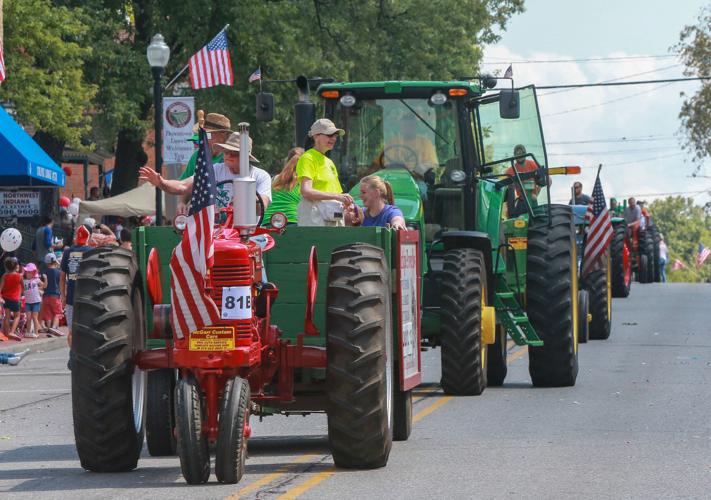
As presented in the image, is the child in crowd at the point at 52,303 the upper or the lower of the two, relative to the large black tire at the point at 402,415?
upper

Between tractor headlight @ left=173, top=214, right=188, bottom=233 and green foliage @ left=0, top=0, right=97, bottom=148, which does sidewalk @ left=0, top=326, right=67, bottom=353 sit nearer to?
green foliage @ left=0, top=0, right=97, bottom=148

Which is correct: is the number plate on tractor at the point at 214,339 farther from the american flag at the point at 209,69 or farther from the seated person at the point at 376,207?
the american flag at the point at 209,69

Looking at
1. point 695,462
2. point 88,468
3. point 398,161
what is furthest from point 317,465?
point 398,161

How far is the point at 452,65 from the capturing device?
2058 inches

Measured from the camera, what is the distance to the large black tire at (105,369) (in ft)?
33.1

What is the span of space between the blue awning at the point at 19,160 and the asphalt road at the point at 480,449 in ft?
31.5

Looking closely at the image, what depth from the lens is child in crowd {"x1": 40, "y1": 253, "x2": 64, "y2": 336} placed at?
91.0 feet

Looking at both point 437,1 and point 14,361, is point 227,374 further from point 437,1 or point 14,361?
point 437,1

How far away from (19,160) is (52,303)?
8.43 ft

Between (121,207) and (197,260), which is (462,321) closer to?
(197,260)

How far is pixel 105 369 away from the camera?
33.0 ft

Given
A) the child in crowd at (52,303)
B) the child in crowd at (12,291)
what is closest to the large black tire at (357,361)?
the child in crowd at (12,291)

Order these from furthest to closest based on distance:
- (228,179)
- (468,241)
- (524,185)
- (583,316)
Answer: (583,316)
(524,185)
(468,241)
(228,179)

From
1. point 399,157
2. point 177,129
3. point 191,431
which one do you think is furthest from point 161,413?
point 177,129
